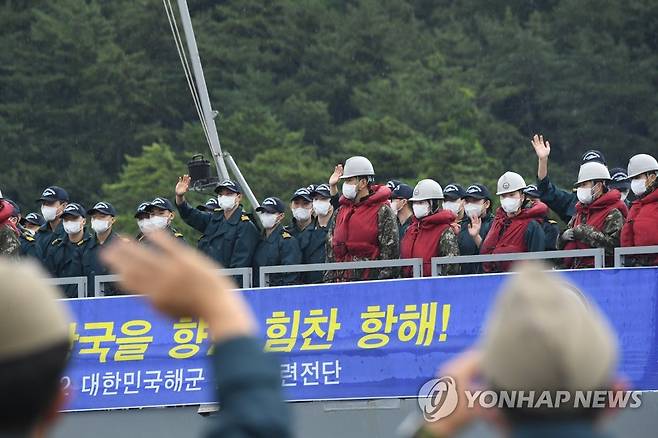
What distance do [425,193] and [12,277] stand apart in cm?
1060

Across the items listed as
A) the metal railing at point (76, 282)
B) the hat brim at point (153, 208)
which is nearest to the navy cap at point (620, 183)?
the hat brim at point (153, 208)

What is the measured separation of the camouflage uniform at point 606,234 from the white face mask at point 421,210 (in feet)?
4.32

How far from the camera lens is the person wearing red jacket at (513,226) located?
1265cm

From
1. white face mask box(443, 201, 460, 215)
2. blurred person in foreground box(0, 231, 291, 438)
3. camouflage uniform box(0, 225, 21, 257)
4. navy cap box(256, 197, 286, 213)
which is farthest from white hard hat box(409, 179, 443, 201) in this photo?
blurred person in foreground box(0, 231, 291, 438)

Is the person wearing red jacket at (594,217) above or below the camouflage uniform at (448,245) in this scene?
above

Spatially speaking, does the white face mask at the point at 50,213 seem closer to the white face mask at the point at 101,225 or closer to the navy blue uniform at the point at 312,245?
the white face mask at the point at 101,225

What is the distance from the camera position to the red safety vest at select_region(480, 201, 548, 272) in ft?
41.5

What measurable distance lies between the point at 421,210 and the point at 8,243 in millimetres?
3525

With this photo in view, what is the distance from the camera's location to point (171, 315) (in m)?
2.71

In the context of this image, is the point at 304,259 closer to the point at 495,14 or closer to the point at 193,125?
the point at 193,125

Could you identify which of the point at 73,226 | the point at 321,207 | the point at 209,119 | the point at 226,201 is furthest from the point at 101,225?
the point at 209,119

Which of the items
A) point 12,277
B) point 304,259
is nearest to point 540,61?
point 304,259

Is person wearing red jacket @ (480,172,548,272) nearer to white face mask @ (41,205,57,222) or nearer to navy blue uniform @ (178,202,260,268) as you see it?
navy blue uniform @ (178,202,260,268)

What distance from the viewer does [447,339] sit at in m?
12.2
